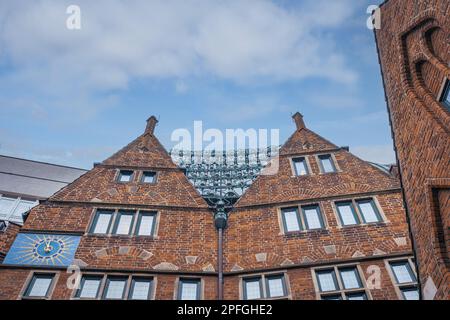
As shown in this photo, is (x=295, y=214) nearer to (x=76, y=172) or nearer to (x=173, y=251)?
(x=173, y=251)

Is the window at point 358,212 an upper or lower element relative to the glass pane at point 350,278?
upper

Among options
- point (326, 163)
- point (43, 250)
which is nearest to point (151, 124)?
point (326, 163)

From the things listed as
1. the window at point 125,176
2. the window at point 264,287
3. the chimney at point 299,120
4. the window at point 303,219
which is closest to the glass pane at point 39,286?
the window at point 125,176

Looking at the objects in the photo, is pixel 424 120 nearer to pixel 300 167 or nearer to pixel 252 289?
pixel 252 289

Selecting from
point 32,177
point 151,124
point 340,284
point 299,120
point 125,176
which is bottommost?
point 340,284

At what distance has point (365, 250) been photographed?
33.6 ft

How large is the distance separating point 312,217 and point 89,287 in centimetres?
643

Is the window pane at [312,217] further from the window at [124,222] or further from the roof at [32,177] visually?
the roof at [32,177]

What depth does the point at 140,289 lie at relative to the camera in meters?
9.73

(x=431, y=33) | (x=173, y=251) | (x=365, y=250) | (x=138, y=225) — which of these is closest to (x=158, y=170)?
(x=138, y=225)

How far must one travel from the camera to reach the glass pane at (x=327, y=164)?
1344 cm

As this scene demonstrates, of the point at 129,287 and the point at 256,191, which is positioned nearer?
the point at 129,287

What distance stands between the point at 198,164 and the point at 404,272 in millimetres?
14274
